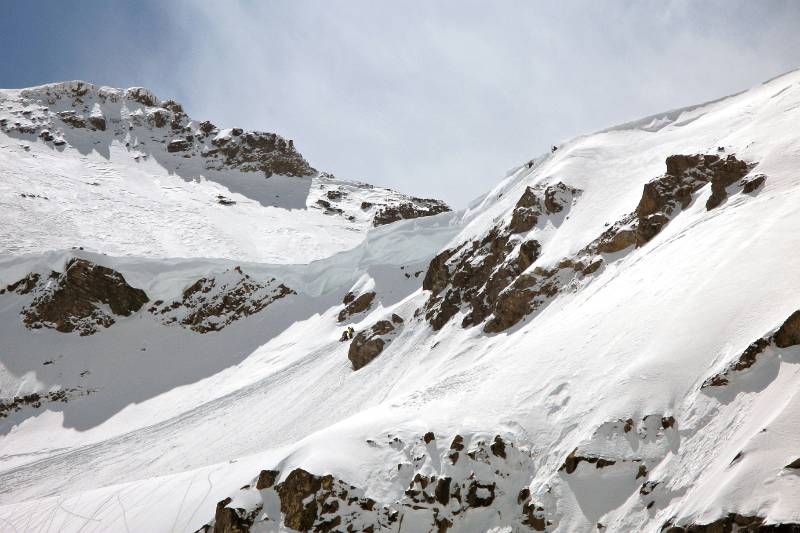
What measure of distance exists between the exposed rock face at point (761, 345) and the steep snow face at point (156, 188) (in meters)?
35.3

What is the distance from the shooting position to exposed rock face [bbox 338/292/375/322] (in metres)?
35.8

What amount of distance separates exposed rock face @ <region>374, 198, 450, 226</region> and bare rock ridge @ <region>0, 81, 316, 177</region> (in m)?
16.2

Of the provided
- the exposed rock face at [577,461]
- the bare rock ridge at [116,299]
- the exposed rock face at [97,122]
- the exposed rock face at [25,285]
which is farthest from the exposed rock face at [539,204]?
the exposed rock face at [97,122]

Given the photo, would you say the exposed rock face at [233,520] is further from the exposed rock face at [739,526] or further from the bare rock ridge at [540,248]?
the bare rock ridge at [540,248]

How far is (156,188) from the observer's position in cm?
5759

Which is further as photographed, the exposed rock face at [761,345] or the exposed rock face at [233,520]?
the exposed rock face at [233,520]

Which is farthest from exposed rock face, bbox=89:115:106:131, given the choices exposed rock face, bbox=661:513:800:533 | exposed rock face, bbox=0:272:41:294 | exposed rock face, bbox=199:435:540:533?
exposed rock face, bbox=661:513:800:533

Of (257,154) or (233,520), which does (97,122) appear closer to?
(257,154)

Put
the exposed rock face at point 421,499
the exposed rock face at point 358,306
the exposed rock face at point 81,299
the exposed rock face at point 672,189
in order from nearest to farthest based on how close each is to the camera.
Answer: the exposed rock face at point 421,499 → the exposed rock face at point 672,189 → the exposed rock face at point 358,306 → the exposed rock face at point 81,299

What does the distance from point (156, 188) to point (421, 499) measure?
172 ft

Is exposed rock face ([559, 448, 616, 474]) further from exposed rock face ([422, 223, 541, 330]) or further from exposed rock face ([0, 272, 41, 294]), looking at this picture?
exposed rock face ([0, 272, 41, 294])

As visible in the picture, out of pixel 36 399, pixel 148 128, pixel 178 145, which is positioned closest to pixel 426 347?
pixel 36 399

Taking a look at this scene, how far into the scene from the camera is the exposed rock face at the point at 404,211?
5647 cm

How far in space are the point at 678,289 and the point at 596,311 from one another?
9.38 ft
